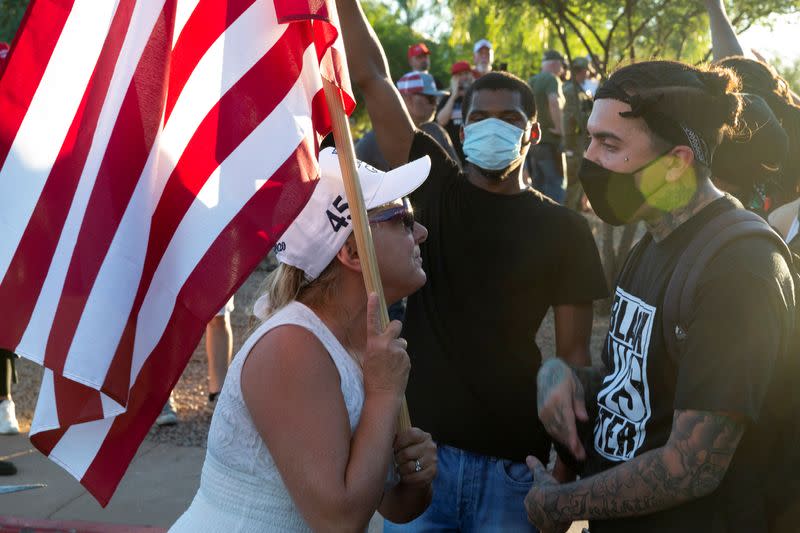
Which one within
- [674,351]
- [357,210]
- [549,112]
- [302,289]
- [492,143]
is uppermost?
[357,210]

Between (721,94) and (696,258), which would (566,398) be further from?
(721,94)

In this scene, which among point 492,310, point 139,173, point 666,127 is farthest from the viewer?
point 492,310

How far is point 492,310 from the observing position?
3.61m

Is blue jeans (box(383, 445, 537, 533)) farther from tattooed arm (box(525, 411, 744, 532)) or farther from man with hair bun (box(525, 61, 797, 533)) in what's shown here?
tattooed arm (box(525, 411, 744, 532))

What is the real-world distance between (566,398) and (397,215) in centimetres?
71

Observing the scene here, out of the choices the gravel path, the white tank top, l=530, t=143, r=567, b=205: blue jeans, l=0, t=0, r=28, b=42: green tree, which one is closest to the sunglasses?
the white tank top

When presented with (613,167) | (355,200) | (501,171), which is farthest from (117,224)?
(501,171)

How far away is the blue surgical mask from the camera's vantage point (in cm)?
387

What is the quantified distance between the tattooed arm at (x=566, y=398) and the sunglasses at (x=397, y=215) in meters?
0.61

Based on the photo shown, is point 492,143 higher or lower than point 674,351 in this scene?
lower

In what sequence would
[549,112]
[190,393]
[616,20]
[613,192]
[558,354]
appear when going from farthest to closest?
[549,112]
[616,20]
[190,393]
[558,354]
[613,192]

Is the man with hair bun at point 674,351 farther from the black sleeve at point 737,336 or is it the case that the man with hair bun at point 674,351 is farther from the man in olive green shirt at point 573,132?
the man in olive green shirt at point 573,132

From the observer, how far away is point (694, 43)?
535 inches

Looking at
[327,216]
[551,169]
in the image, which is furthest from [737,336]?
[551,169]
